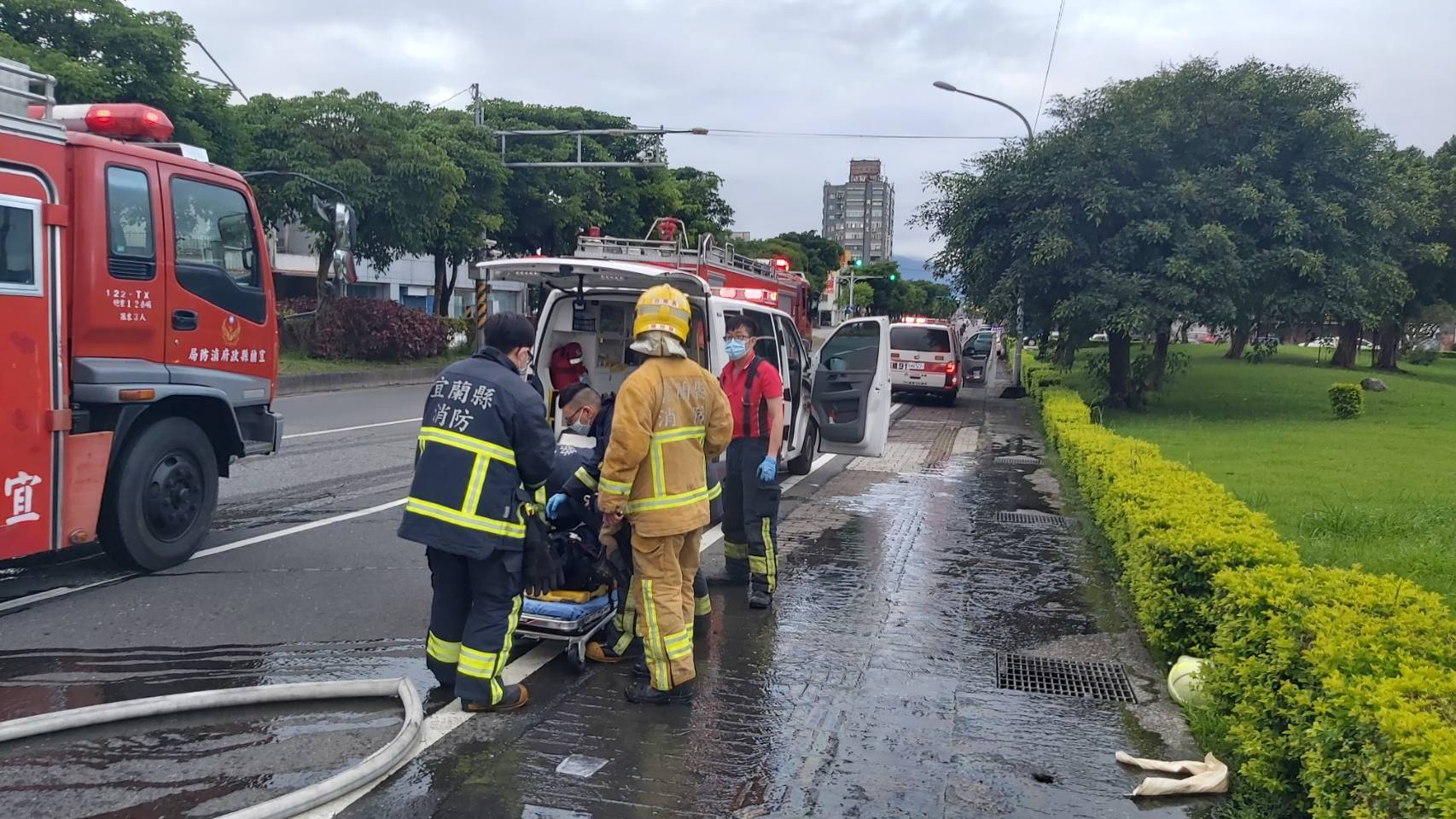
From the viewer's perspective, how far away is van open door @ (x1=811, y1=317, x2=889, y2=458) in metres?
11.3

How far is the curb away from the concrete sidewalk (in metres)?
15.6

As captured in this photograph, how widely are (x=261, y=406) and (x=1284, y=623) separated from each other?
21.6 ft

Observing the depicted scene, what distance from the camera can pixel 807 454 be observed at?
11680 millimetres

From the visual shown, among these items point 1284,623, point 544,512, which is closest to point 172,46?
point 544,512

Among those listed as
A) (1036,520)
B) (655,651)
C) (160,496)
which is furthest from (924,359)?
(655,651)

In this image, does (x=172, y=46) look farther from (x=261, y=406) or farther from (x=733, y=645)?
(x=733, y=645)

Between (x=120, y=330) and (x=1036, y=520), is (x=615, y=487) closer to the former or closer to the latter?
(x=120, y=330)

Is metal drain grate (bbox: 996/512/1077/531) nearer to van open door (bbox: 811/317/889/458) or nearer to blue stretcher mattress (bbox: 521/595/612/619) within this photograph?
van open door (bbox: 811/317/889/458)

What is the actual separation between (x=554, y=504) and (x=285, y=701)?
1487 mm

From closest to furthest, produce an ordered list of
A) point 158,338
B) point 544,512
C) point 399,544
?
point 544,512 < point 158,338 < point 399,544

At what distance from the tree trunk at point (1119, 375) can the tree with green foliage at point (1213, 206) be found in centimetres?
161

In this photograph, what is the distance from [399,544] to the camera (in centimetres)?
756

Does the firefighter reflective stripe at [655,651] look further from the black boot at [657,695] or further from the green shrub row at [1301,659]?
the green shrub row at [1301,659]

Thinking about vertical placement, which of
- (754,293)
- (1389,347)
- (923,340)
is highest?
(754,293)
